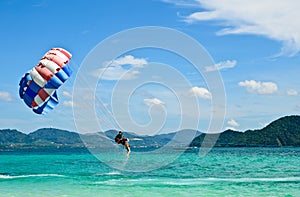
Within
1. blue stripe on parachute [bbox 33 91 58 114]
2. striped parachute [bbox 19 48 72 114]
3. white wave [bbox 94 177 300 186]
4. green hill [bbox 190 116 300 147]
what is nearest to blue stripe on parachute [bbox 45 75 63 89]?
striped parachute [bbox 19 48 72 114]

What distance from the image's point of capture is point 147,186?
76.5 ft

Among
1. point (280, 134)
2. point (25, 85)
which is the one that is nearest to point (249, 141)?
point (280, 134)

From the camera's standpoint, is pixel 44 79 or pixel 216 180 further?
pixel 216 180

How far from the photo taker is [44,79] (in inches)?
619

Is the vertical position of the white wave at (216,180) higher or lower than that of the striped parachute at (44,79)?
lower

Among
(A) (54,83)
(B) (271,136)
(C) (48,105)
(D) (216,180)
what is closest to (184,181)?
(D) (216,180)

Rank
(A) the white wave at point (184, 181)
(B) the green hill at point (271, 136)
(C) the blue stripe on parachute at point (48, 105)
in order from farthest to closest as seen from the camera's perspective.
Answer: (B) the green hill at point (271, 136) → (A) the white wave at point (184, 181) → (C) the blue stripe on parachute at point (48, 105)

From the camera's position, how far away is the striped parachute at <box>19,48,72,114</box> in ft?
51.6

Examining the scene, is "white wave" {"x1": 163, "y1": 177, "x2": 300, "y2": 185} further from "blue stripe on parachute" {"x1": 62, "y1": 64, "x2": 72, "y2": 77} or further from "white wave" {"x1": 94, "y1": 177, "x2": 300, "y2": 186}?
"blue stripe on parachute" {"x1": 62, "y1": 64, "x2": 72, "y2": 77}

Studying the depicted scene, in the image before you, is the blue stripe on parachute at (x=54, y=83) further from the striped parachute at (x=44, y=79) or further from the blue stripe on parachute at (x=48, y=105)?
the blue stripe on parachute at (x=48, y=105)

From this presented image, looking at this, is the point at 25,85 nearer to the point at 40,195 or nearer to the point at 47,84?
the point at 47,84

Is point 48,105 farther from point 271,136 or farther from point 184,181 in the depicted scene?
point 271,136

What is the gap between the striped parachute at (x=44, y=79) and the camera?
51.6ft

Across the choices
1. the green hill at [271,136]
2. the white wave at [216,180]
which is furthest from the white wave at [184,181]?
the green hill at [271,136]
